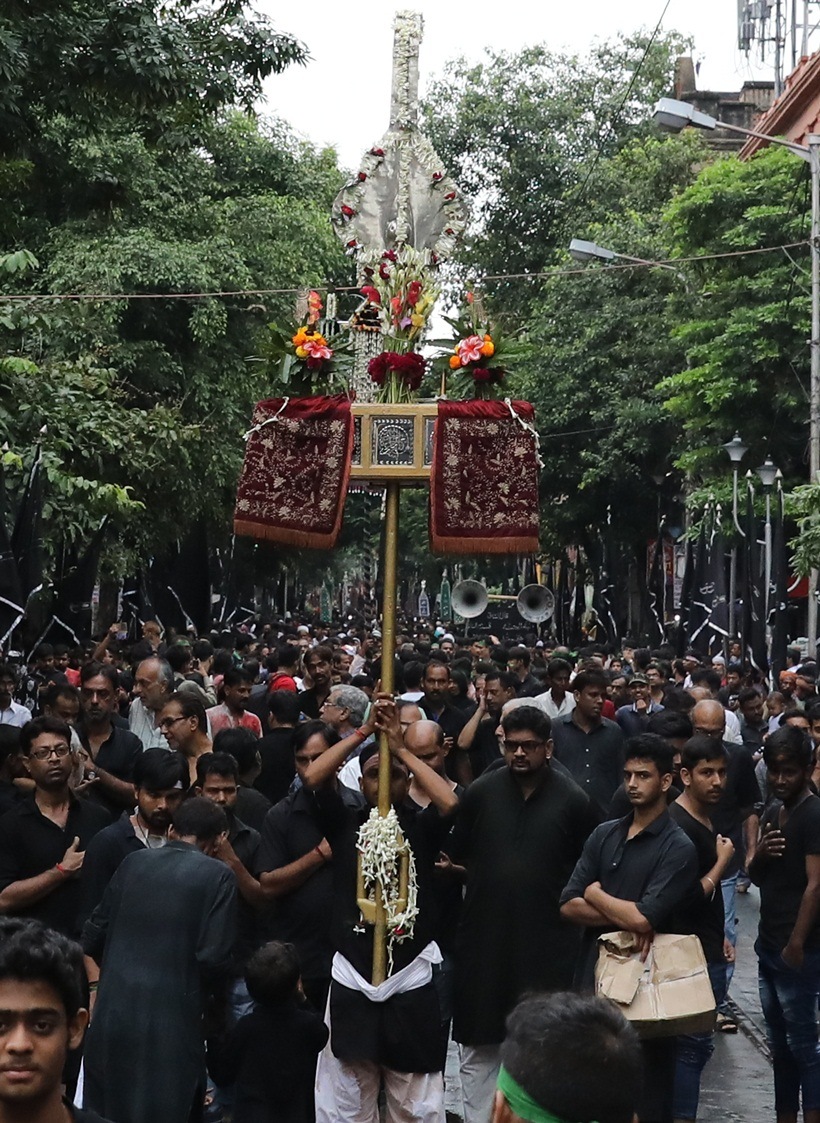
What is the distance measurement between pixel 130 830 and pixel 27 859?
0.56 m

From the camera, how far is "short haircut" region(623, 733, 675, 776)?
22.8 ft

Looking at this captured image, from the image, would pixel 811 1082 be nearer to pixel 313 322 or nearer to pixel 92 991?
pixel 92 991

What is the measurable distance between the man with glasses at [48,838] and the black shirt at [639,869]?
187cm

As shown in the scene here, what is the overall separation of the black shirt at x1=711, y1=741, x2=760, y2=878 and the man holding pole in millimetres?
3173

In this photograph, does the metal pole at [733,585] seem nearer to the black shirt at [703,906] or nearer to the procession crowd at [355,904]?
the procession crowd at [355,904]

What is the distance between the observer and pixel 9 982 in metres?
3.88

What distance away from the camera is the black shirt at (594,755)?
37.7 ft

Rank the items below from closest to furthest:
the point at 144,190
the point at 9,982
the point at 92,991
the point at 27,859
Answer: the point at 9,982 → the point at 92,991 → the point at 27,859 → the point at 144,190

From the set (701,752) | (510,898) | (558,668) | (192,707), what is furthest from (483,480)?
(558,668)

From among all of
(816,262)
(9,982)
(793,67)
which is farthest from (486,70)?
(9,982)

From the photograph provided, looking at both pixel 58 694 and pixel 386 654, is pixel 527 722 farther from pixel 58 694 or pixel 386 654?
pixel 58 694

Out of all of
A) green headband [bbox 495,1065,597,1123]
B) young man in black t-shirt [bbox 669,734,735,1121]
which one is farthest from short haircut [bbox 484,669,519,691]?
green headband [bbox 495,1065,597,1123]

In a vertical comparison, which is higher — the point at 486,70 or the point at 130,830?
the point at 486,70

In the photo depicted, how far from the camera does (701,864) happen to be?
7.30 meters
